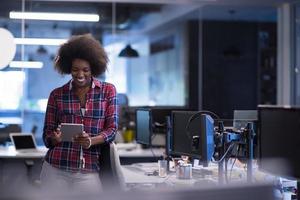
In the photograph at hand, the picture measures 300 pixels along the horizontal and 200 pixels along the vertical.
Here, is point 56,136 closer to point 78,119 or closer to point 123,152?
point 78,119

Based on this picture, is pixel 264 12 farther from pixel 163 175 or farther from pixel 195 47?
pixel 163 175

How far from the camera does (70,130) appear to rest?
254cm

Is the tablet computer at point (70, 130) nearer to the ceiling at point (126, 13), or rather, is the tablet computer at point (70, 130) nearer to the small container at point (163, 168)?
the small container at point (163, 168)

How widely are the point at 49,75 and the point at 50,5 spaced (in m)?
1.04

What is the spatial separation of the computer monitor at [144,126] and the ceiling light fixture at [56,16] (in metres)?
3.02

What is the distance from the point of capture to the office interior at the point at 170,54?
6.48 meters

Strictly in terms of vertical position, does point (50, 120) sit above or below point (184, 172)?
above

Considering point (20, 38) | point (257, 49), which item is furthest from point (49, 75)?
point (257, 49)

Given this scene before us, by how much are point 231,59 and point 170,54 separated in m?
1.17

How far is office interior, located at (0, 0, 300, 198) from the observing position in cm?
648

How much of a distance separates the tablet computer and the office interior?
10.1 ft

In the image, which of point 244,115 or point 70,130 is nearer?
point 70,130

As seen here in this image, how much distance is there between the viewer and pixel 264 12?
26.8 feet

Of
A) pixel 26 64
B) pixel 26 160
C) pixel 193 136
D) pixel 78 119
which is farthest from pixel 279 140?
pixel 26 64
